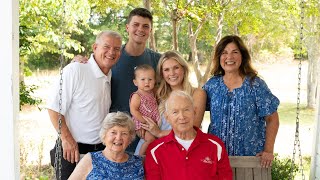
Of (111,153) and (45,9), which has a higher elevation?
(45,9)

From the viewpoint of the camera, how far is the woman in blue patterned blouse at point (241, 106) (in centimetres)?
277

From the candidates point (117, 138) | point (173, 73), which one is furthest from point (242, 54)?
point (117, 138)

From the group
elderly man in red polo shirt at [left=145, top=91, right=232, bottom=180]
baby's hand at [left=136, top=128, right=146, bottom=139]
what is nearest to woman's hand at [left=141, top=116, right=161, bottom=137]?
baby's hand at [left=136, top=128, right=146, bottom=139]

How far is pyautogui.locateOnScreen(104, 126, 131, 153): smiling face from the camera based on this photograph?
246cm

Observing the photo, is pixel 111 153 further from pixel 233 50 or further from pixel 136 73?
pixel 233 50

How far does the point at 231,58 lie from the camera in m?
2.79

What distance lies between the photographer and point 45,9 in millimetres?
6613

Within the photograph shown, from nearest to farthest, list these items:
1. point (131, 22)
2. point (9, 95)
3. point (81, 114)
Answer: point (9, 95) → point (81, 114) → point (131, 22)

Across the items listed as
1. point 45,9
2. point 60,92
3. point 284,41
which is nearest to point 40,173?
point 45,9

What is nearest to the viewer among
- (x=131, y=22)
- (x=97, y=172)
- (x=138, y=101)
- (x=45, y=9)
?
(x=97, y=172)

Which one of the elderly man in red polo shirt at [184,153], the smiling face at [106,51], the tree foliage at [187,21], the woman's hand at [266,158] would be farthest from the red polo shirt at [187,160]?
the tree foliage at [187,21]

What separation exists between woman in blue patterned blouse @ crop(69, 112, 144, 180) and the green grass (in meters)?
8.18

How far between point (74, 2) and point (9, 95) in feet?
16.3

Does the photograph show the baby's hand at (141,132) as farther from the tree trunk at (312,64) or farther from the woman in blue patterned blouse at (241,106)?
the tree trunk at (312,64)
